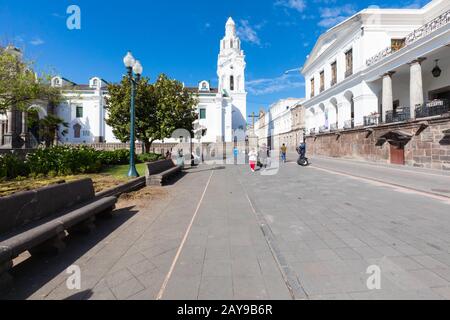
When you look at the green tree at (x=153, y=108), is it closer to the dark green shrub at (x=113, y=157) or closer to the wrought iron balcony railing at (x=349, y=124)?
the dark green shrub at (x=113, y=157)

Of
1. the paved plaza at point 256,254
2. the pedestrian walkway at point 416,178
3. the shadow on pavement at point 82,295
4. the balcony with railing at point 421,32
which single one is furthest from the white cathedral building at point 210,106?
the shadow on pavement at point 82,295

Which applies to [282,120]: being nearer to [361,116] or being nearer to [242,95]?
[242,95]

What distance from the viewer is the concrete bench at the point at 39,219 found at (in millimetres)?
2844

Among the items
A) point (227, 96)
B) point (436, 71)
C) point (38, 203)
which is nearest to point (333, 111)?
point (436, 71)

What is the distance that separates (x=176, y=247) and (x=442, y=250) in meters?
4.15

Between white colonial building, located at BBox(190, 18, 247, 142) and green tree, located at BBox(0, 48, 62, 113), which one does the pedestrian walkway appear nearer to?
green tree, located at BBox(0, 48, 62, 113)

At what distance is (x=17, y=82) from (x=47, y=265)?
1258cm

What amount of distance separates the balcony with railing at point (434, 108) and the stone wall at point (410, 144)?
0.55 m

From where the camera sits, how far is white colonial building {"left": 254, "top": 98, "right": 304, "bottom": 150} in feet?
178

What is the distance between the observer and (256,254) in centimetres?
368

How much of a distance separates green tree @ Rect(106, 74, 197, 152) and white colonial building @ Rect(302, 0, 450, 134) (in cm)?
1713

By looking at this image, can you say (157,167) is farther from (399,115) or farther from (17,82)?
(399,115)

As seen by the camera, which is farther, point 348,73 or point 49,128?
point 49,128

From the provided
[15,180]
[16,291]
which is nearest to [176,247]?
[16,291]
